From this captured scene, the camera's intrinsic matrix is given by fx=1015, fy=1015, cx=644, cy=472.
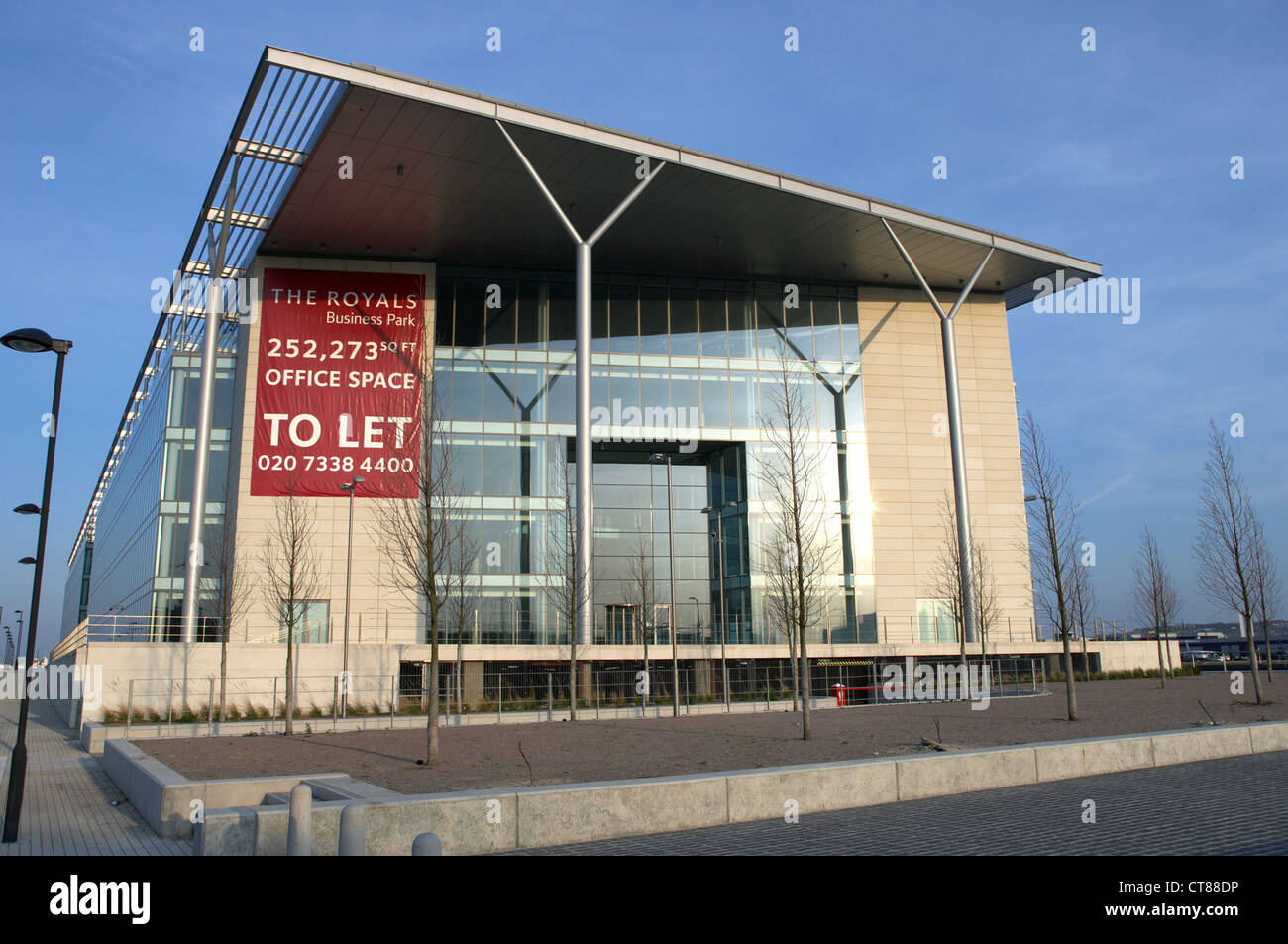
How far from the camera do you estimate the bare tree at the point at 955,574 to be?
4294 cm

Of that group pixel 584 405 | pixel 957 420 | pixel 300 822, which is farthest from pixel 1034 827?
pixel 957 420

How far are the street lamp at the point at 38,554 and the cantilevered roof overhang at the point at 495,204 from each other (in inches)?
818

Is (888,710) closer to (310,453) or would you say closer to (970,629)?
(970,629)

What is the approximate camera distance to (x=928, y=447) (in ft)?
157

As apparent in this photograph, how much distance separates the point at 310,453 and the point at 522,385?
8979 millimetres

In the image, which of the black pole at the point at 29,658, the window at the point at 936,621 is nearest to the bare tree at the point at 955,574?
the window at the point at 936,621

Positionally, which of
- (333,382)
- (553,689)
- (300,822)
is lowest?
(553,689)

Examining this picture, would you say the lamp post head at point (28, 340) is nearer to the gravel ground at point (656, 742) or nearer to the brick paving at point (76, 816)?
the brick paving at point (76, 816)

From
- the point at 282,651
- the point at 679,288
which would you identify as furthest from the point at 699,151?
the point at 282,651

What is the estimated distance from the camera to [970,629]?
4284cm

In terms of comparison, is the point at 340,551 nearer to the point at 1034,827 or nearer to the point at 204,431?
the point at 204,431

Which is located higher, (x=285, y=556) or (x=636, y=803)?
(x=285, y=556)

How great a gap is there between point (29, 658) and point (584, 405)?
1057 inches

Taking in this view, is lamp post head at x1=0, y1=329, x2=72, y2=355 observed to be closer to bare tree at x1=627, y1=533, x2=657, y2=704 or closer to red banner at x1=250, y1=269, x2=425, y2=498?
red banner at x1=250, y1=269, x2=425, y2=498
